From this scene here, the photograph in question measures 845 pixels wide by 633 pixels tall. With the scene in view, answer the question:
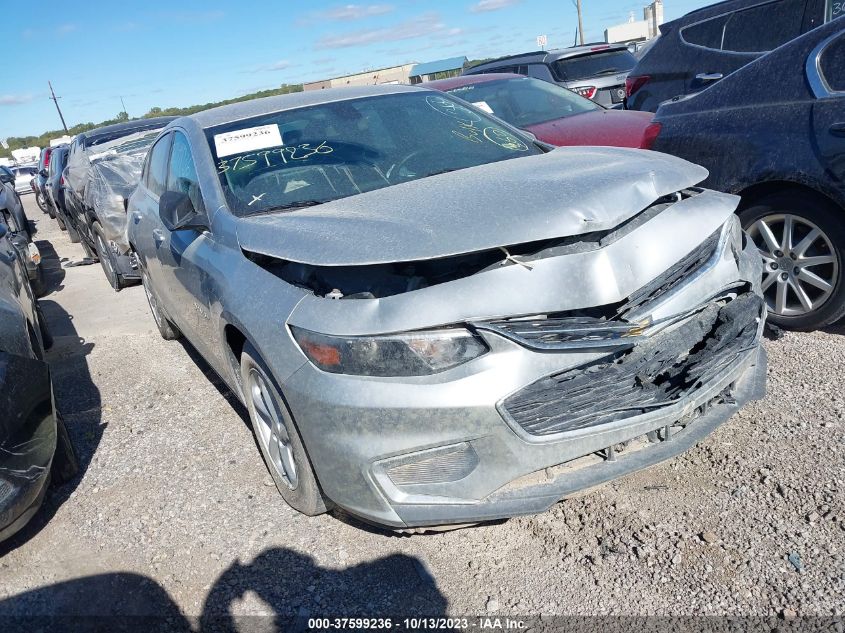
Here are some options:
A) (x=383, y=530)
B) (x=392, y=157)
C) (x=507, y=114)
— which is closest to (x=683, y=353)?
(x=383, y=530)

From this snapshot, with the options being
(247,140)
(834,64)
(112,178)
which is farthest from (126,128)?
(834,64)

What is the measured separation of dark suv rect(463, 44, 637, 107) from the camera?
10.3 metres

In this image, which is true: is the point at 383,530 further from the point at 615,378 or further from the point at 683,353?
the point at 683,353

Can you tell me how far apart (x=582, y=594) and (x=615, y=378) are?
2.51ft

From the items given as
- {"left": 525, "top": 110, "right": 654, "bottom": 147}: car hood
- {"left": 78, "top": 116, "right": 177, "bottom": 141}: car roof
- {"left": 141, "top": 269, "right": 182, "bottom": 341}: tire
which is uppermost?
{"left": 78, "top": 116, "right": 177, "bottom": 141}: car roof

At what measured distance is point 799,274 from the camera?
380cm

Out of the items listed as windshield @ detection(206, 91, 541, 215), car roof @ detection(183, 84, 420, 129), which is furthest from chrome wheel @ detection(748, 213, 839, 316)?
car roof @ detection(183, 84, 420, 129)

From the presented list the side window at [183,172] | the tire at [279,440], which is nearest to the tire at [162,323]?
the side window at [183,172]

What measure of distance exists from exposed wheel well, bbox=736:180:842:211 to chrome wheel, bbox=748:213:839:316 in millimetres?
135

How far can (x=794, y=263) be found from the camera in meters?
3.81

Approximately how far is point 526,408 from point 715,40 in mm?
5541

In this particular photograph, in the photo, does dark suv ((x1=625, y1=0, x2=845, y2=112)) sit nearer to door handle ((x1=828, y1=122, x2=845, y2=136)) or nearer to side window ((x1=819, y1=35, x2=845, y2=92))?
side window ((x1=819, y1=35, x2=845, y2=92))

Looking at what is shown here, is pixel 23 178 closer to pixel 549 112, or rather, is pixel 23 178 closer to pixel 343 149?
pixel 549 112

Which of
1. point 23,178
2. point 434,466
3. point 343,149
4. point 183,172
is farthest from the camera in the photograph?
point 23,178
